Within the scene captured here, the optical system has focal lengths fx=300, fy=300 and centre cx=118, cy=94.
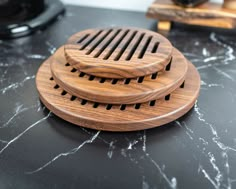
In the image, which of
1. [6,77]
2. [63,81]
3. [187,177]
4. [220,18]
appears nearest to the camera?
[187,177]

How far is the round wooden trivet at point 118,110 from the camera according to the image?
1.51ft

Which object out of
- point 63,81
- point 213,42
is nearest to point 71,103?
point 63,81

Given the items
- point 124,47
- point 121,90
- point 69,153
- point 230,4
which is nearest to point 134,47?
point 124,47

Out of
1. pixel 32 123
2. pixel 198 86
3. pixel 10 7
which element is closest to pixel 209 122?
pixel 198 86

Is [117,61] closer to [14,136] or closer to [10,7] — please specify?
[14,136]

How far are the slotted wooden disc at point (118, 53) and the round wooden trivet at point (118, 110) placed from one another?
53mm

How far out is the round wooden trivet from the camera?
0.46 metres

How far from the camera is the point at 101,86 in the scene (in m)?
0.49

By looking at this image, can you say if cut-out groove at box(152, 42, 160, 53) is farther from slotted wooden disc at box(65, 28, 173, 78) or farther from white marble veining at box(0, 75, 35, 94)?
white marble veining at box(0, 75, 35, 94)

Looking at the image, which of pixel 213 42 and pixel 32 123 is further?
pixel 213 42

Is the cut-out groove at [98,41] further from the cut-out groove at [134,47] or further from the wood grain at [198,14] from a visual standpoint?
the wood grain at [198,14]

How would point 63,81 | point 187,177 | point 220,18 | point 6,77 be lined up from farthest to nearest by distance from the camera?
point 220,18
point 6,77
point 63,81
point 187,177

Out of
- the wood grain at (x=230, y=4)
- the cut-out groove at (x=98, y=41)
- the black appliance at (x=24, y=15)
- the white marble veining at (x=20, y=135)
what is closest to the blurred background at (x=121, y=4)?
the black appliance at (x=24, y=15)

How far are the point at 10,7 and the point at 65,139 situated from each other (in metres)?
0.56
